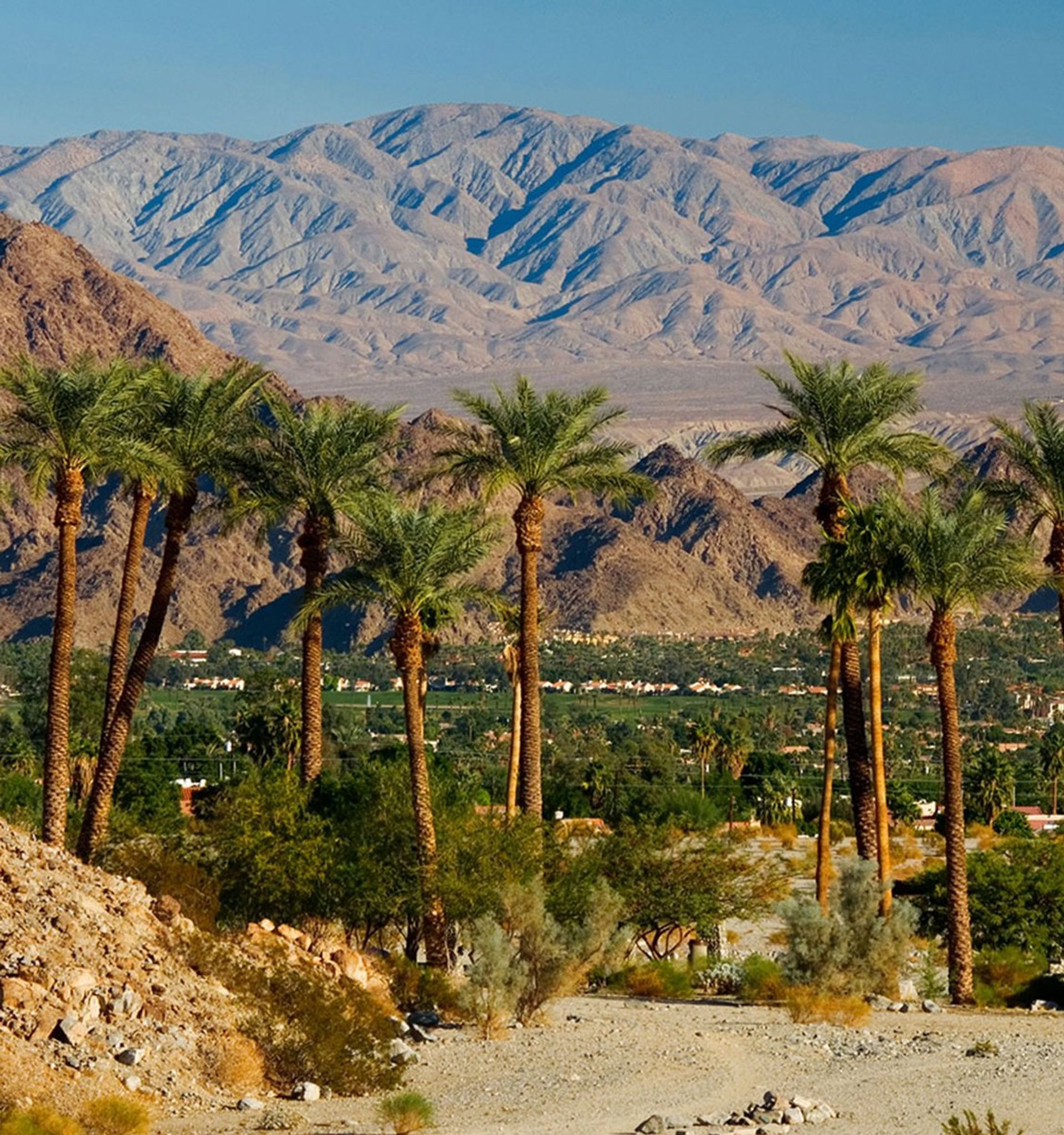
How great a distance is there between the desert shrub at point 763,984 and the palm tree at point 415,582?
5148mm

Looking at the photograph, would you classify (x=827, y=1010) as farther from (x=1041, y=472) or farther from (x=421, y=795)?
(x=1041, y=472)

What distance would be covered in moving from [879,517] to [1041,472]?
392 cm

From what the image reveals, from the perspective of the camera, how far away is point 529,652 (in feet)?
146

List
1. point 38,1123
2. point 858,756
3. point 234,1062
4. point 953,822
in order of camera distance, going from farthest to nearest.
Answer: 1. point 858,756
2. point 953,822
3. point 234,1062
4. point 38,1123

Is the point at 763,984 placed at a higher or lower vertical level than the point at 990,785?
higher

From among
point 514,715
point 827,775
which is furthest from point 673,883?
point 514,715

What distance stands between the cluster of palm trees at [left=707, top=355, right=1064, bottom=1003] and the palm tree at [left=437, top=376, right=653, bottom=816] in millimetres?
2431

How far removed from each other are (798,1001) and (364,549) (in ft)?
36.2

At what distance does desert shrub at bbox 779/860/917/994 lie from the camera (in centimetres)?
3628

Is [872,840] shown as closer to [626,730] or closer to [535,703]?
[535,703]

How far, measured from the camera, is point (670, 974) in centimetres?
3912

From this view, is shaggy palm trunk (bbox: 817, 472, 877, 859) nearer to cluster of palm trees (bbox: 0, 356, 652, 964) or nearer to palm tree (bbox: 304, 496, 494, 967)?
cluster of palm trees (bbox: 0, 356, 652, 964)

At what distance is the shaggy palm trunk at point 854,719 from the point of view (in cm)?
4278

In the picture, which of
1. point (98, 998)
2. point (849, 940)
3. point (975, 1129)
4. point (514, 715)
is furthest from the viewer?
point (514, 715)
